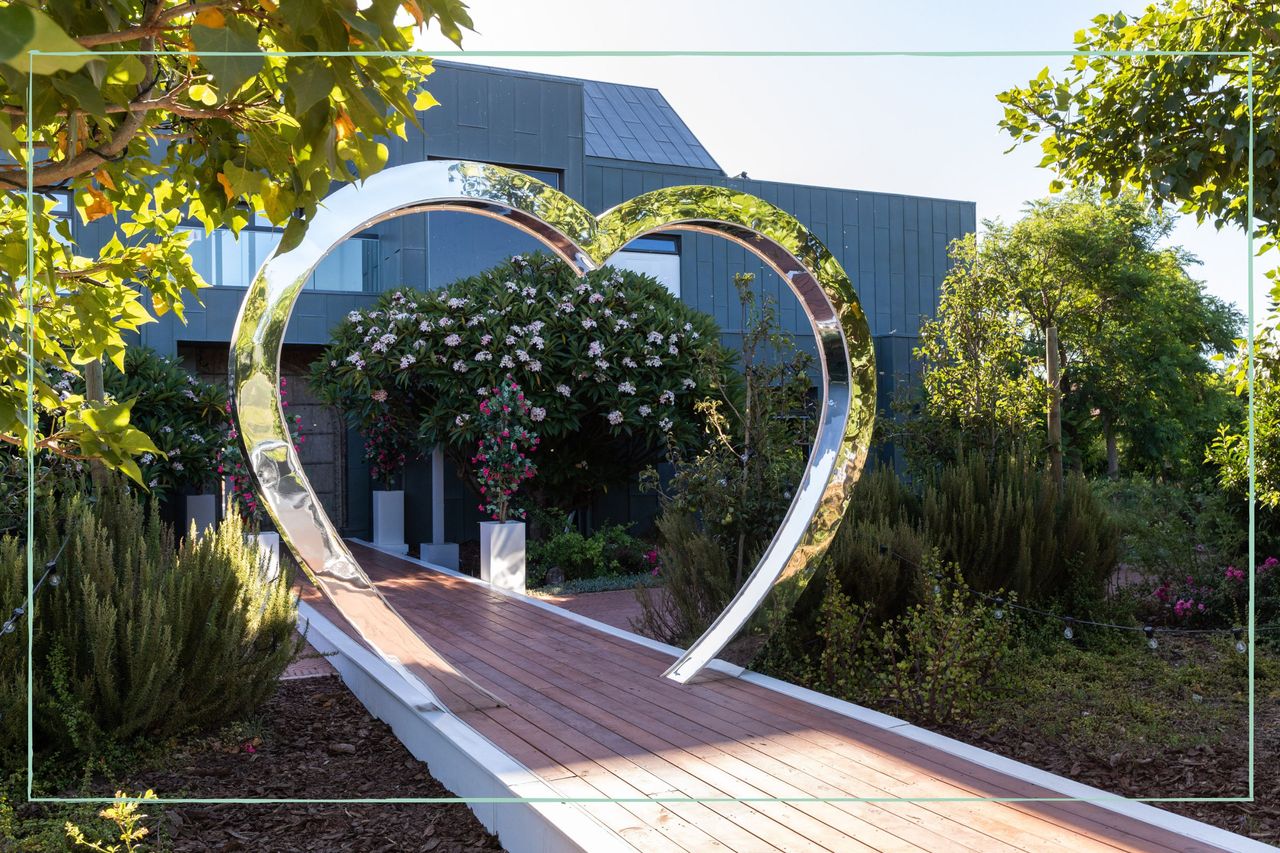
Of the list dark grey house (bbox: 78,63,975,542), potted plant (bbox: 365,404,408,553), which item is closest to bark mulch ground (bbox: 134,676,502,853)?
potted plant (bbox: 365,404,408,553)

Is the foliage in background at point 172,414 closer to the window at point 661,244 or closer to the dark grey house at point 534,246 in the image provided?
the dark grey house at point 534,246

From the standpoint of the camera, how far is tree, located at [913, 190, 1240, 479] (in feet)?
25.9

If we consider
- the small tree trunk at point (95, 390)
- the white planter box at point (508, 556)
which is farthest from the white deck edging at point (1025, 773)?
the white planter box at point (508, 556)

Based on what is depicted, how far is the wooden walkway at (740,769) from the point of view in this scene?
2.99 m

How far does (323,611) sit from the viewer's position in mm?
6914

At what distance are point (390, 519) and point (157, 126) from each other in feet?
31.6

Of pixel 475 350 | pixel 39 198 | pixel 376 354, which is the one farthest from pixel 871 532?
pixel 376 354

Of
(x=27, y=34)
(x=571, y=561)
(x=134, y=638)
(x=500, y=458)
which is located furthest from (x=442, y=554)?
(x=27, y=34)

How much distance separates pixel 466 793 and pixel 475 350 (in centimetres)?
690

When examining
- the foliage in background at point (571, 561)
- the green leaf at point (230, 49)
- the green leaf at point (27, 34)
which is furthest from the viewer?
the foliage in background at point (571, 561)

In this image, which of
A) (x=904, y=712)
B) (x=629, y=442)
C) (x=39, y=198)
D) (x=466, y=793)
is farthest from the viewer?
(x=629, y=442)

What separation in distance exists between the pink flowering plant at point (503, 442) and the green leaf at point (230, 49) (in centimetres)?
793

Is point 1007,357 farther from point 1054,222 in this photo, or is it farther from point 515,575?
point 515,575

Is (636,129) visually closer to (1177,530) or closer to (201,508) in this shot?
(201,508)
